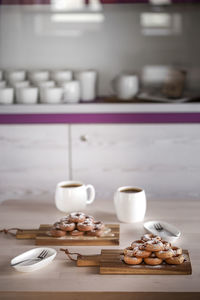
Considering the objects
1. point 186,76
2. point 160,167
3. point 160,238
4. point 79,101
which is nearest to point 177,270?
point 160,238

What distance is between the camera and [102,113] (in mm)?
2861

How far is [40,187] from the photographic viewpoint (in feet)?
9.69

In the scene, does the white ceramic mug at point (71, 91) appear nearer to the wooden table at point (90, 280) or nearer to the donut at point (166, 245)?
the wooden table at point (90, 280)

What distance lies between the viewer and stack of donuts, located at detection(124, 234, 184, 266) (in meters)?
1.15

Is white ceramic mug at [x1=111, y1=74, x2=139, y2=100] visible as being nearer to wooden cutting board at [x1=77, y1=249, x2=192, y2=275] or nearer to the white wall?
the white wall

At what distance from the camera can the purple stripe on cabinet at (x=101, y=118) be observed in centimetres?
284

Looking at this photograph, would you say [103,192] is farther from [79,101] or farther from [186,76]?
[186,76]

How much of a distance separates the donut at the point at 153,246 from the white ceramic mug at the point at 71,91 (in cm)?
189

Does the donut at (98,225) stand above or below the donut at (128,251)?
below

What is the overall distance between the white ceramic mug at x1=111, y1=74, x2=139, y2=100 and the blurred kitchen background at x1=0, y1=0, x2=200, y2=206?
26cm

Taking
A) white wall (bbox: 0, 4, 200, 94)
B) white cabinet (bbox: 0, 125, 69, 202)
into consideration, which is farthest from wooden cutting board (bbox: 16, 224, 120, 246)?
white wall (bbox: 0, 4, 200, 94)

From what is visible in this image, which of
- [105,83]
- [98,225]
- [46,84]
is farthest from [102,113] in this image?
[98,225]

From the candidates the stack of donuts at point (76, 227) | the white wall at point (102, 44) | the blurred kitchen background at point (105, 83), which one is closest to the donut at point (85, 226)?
the stack of donuts at point (76, 227)

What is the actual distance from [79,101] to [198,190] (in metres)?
0.87
